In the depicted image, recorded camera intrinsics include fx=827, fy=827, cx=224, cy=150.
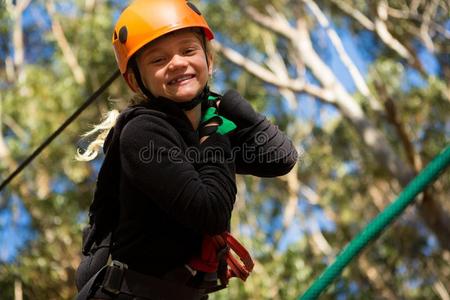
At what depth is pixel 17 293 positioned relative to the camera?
11867mm

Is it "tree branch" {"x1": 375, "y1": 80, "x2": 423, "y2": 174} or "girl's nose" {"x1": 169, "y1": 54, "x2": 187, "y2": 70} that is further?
"tree branch" {"x1": 375, "y1": 80, "x2": 423, "y2": 174}

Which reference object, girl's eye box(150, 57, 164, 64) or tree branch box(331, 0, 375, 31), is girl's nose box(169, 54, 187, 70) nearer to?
girl's eye box(150, 57, 164, 64)

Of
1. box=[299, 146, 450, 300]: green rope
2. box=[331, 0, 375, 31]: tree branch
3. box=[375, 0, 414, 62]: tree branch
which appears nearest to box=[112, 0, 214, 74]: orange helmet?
box=[299, 146, 450, 300]: green rope

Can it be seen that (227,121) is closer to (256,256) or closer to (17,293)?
(17,293)

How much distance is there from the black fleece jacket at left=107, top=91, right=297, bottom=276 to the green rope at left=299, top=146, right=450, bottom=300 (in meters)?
0.27

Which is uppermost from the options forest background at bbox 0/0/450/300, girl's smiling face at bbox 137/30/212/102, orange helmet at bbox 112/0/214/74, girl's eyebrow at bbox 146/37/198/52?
orange helmet at bbox 112/0/214/74

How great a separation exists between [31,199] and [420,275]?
779cm

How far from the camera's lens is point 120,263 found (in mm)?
1964

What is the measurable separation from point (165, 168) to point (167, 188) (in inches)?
1.8

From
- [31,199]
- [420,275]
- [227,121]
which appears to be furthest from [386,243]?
[227,121]

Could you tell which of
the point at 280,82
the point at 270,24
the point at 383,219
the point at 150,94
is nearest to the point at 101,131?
Answer: the point at 150,94

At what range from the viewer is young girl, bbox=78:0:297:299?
1879mm

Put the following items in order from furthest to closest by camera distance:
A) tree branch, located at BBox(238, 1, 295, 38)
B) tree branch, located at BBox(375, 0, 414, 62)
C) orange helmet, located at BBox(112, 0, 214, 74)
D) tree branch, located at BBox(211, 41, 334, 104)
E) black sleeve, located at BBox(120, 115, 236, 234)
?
tree branch, located at BBox(375, 0, 414, 62)
tree branch, located at BBox(238, 1, 295, 38)
tree branch, located at BBox(211, 41, 334, 104)
orange helmet, located at BBox(112, 0, 214, 74)
black sleeve, located at BBox(120, 115, 236, 234)

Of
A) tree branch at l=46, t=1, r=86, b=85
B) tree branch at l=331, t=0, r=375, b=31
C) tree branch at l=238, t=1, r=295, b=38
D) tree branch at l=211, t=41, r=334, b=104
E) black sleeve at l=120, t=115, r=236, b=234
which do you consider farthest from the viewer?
tree branch at l=46, t=1, r=86, b=85
